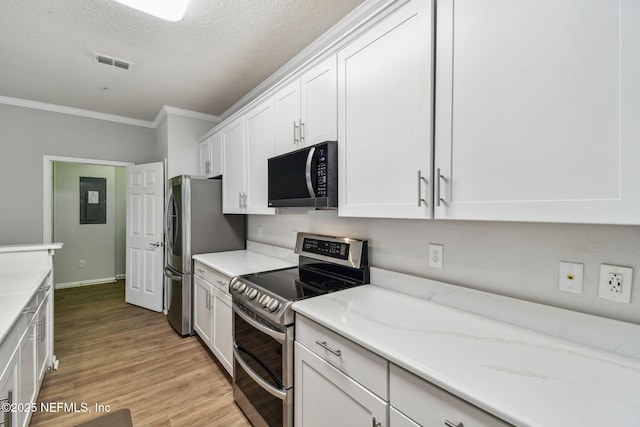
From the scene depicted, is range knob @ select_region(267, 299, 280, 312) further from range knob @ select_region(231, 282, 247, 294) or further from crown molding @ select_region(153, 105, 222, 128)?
crown molding @ select_region(153, 105, 222, 128)

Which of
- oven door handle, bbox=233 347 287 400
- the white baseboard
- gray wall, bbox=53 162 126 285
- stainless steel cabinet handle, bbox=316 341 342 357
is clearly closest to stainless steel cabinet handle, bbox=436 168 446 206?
stainless steel cabinet handle, bbox=316 341 342 357

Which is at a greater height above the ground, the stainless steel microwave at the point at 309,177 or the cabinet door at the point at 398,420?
the stainless steel microwave at the point at 309,177

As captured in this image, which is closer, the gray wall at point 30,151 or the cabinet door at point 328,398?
the cabinet door at point 328,398

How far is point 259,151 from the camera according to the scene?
2389mm

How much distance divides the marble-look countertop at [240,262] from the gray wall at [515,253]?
0.98 meters

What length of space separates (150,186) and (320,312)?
3.41 metres

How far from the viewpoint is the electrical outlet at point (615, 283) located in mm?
939

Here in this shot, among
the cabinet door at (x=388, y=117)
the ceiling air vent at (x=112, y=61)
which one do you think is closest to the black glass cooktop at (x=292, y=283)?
the cabinet door at (x=388, y=117)

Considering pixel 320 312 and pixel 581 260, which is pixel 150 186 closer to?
pixel 320 312

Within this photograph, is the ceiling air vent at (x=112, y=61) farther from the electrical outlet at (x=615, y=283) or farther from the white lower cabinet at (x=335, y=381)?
the electrical outlet at (x=615, y=283)

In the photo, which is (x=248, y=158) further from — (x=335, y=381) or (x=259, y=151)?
(x=335, y=381)

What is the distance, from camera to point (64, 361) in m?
2.50

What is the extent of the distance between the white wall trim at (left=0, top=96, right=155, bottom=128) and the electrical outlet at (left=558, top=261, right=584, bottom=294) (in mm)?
4903

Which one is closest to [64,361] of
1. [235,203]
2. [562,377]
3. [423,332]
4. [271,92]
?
[235,203]
